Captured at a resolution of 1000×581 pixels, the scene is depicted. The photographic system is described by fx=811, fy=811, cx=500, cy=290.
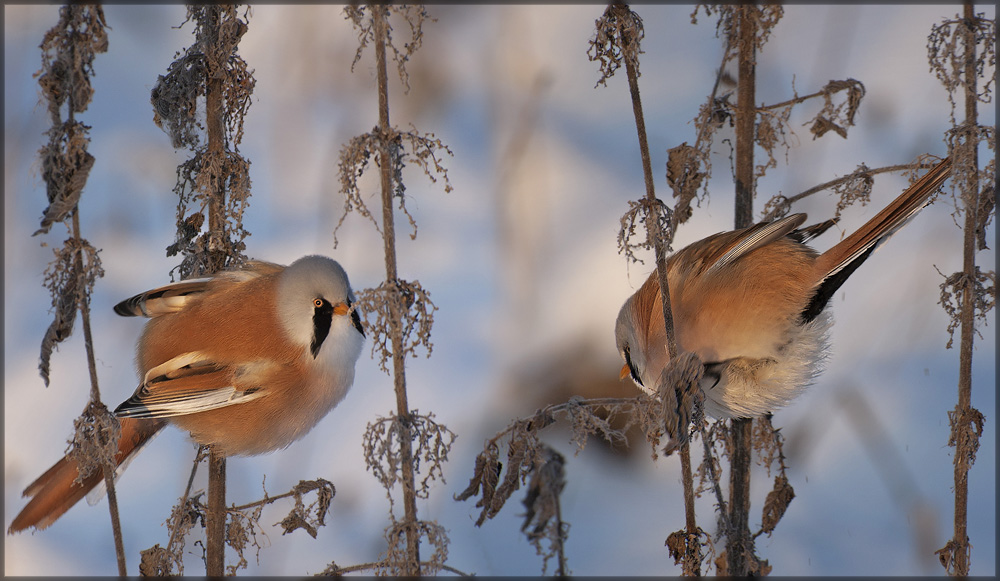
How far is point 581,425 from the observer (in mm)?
1784

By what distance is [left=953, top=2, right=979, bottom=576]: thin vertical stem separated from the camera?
1851 millimetres

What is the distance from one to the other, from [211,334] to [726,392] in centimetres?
149

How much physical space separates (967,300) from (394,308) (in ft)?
4.50

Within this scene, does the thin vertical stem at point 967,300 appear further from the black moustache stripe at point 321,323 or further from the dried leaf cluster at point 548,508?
the black moustache stripe at point 321,323

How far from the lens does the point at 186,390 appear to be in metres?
2.27

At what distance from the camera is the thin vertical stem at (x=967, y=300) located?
1.85m

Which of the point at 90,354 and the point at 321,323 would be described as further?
the point at 321,323

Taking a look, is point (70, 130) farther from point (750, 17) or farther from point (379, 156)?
point (750, 17)

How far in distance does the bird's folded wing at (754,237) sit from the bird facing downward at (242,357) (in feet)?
3.51

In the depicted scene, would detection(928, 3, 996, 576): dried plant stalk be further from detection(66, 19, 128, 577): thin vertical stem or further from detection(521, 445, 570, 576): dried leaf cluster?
detection(66, 19, 128, 577): thin vertical stem

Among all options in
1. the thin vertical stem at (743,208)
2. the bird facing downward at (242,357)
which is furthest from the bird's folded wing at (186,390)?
the thin vertical stem at (743,208)

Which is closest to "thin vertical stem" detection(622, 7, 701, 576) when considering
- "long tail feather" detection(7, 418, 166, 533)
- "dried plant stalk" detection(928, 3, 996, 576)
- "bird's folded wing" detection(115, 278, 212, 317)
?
"dried plant stalk" detection(928, 3, 996, 576)

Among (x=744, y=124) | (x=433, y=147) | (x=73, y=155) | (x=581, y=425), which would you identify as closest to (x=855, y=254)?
(x=744, y=124)

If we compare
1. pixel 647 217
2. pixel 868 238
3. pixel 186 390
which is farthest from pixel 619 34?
pixel 186 390
